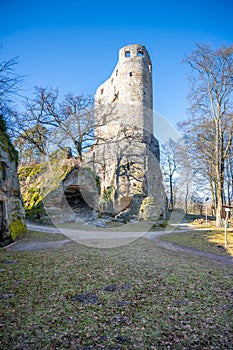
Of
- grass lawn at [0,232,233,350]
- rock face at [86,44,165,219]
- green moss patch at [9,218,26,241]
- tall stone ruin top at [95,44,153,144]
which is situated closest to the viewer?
grass lawn at [0,232,233,350]

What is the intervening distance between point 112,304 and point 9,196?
6316mm

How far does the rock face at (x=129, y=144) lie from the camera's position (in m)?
22.4

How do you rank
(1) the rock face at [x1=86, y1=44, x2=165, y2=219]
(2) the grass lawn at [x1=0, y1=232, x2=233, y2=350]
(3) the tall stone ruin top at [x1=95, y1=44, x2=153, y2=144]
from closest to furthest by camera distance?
(2) the grass lawn at [x1=0, y1=232, x2=233, y2=350], (1) the rock face at [x1=86, y1=44, x2=165, y2=219], (3) the tall stone ruin top at [x1=95, y1=44, x2=153, y2=144]

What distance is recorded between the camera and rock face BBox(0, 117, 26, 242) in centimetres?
748

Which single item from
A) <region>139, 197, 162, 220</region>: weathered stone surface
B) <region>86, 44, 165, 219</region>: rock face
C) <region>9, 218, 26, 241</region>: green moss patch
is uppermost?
<region>86, 44, 165, 219</region>: rock face

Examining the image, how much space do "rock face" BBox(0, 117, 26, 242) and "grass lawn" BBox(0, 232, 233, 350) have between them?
1715 mm

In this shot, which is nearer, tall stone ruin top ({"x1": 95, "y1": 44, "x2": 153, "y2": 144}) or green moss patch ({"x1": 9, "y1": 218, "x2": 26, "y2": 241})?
green moss patch ({"x1": 9, "y1": 218, "x2": 26, "y2": 241})

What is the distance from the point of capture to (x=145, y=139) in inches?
1000

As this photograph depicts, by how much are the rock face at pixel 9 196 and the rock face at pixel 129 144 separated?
1193 cm

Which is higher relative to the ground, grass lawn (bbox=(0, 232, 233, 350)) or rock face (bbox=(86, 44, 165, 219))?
rock face (bbox=(86, 44, 165, 219))

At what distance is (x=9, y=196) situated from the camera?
835 centimetres

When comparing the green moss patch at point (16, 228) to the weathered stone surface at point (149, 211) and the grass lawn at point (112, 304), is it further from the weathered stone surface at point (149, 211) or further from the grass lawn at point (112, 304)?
the weathered stone surface at point (149, 211)

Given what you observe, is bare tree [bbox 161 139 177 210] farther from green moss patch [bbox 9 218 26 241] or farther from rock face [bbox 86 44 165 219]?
green moss patch [bbox 9 218 26 241]

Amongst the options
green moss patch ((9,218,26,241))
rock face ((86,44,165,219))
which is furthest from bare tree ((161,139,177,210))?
green moss patch ((9,218,26,241))
